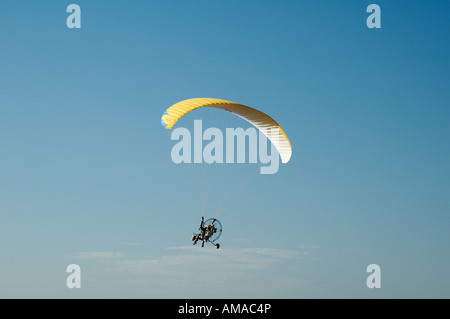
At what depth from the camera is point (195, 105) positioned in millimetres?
35562

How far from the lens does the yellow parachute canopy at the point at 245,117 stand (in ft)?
115

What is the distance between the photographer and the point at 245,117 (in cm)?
4050

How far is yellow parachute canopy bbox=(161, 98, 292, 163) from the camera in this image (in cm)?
3491
